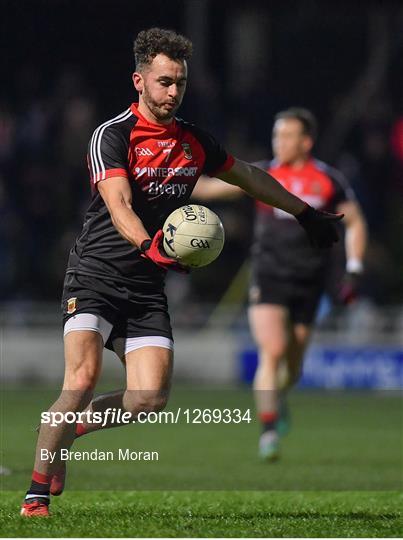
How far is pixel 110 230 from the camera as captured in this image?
775cm

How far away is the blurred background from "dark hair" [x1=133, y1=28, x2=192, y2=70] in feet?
35.8

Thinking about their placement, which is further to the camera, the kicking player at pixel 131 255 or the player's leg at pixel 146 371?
the player's leg at pixel 146 371

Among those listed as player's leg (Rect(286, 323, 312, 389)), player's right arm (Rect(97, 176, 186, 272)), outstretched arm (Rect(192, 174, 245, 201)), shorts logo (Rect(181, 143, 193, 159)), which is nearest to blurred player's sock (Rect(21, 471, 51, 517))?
player's right arm (Rect(97, 176, 186, 272))

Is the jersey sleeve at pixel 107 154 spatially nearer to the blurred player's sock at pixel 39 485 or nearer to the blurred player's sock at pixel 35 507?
the blurred player's sock at pixel 39 485

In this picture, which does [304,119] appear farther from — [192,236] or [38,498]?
[38,498]

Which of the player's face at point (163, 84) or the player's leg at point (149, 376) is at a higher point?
the player's face at point (163, 84)

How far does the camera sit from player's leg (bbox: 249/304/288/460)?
12.0 metres

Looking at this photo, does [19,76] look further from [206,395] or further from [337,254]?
[206,395]

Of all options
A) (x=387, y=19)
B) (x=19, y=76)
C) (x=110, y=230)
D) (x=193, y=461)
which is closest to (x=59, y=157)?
(x=19, y=76)

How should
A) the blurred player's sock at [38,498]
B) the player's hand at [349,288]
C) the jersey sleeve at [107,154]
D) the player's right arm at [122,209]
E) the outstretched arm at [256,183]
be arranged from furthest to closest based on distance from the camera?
the player's hand at [349,288] < the outstretched arm at [256,183] < the jersey sleeve at [107,154] < the blurred player's sock at [38,498] < the player's right arm at [122,209]

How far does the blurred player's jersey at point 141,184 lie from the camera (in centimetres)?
761

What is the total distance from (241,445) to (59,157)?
8685mm

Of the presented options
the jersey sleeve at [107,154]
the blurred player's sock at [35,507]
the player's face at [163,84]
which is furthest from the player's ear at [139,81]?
the blurred player's sock at [35,507]

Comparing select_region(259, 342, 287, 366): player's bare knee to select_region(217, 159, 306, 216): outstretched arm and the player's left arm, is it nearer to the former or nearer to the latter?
the player's left arm
